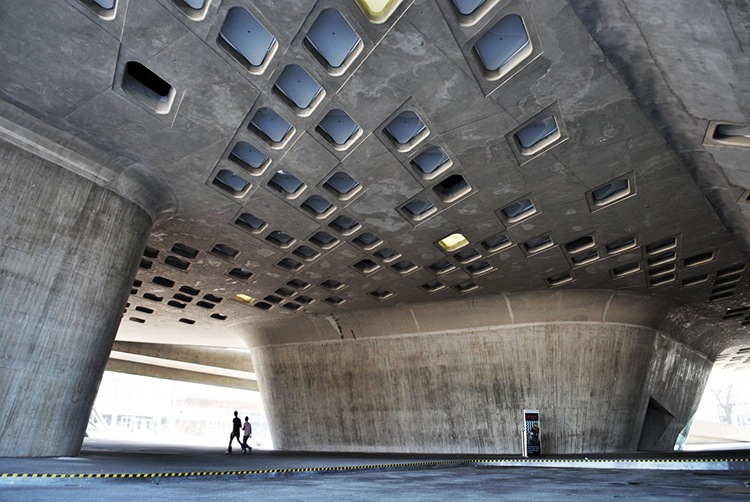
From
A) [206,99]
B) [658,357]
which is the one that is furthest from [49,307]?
[658,357]

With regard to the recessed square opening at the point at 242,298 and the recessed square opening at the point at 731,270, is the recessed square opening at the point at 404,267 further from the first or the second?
the recessed square opening at the point at 731,270

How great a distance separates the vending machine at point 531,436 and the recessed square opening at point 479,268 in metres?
5.94

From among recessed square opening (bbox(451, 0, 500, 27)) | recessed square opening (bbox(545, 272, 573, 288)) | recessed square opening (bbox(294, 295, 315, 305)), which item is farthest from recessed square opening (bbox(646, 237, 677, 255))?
recessed square opening (bbox(294, 295, 315, 305))

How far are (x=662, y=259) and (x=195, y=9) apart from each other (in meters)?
18.3

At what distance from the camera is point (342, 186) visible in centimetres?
1431

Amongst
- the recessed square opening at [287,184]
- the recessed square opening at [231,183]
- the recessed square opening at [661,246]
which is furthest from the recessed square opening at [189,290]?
the recessed square opening at [661,246]

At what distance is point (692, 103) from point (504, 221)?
6.90m

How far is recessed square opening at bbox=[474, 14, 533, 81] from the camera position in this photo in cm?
880

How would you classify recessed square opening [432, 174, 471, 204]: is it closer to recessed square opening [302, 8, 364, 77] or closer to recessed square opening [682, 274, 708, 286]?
recessed square opening [302, 8, 364, 77]

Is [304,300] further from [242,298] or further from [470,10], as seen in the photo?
[470,10]

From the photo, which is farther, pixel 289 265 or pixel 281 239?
pixel 289 265

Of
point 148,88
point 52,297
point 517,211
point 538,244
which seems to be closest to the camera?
point 148,88

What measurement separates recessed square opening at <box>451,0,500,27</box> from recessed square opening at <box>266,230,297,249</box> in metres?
10.7

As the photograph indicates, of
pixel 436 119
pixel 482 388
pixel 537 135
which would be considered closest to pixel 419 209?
pixel 537 135
